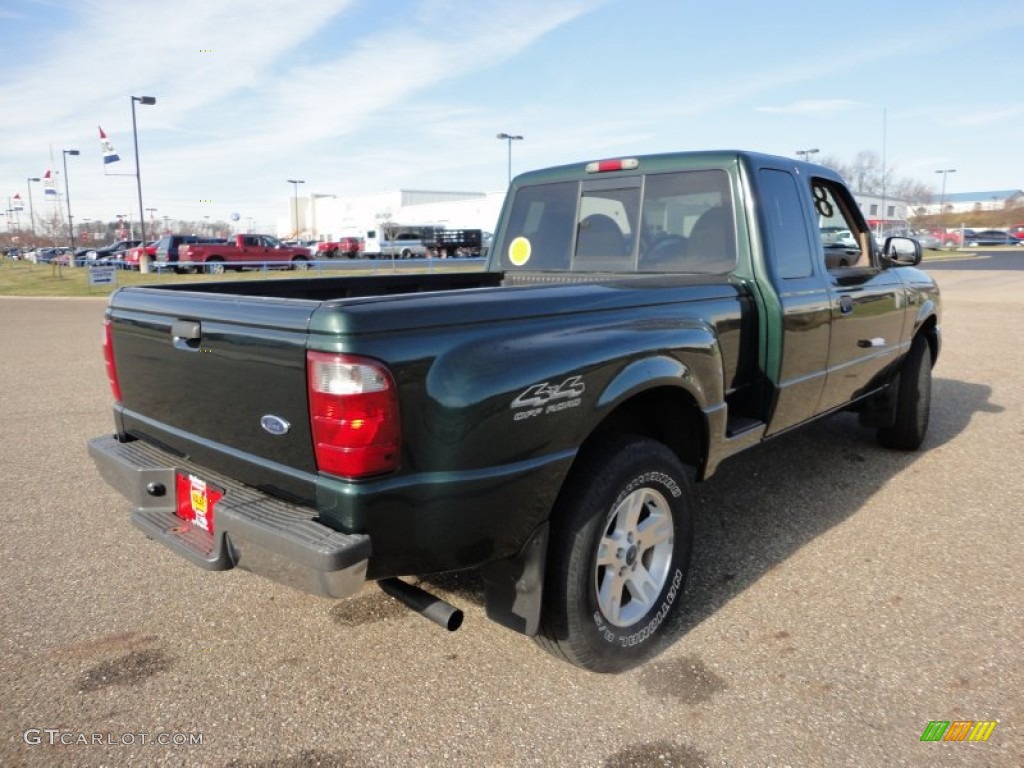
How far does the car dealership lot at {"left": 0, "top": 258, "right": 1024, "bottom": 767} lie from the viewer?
94.7 inches

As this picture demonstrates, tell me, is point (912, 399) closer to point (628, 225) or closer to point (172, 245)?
point (628, 225)

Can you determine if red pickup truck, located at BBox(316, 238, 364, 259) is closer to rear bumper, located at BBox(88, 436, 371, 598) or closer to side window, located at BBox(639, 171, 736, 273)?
side window, located at BBox(639, 171, 736, 273)

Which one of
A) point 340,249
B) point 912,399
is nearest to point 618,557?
point 912,399

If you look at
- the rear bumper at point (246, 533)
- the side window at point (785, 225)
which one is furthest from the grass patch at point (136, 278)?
the rear bumper at point (246, 533)

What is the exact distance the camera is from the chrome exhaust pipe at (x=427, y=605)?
2.36 meters

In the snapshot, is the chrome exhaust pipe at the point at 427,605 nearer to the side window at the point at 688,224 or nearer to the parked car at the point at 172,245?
the side window at the point at 688,224

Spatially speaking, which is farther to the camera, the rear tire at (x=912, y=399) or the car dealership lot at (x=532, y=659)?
the rear tire at (x=912, y=399)

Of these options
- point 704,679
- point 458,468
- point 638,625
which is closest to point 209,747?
point 458,468

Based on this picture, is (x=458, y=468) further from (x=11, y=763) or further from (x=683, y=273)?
(x=683, y=273)

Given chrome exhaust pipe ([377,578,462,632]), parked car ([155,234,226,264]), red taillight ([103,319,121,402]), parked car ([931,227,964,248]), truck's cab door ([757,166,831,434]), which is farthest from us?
parked car ([931,227,964,248])

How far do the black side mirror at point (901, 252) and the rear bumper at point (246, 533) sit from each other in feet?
13.6

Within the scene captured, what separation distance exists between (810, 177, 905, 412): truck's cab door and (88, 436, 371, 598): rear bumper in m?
3.01

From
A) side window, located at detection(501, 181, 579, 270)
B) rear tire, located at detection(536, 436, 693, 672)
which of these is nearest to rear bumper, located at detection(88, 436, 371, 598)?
rear tire, located at detection(536, 436, 693, 672)

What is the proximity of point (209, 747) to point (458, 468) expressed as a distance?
1231 millimetres
